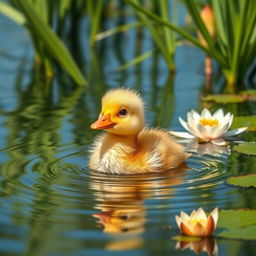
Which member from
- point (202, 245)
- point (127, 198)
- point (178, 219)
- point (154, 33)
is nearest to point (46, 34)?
point (154, 33)

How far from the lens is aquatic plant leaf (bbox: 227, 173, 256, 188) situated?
166 inches

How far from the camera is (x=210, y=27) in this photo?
24.3ft

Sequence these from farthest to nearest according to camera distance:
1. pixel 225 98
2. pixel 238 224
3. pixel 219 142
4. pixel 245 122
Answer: pixel 225 98
pixel 245 122
pixel 219 142
pixel 238 224

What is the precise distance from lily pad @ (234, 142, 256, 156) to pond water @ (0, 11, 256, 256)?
6 centimetres

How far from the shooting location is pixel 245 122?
5.80 meters

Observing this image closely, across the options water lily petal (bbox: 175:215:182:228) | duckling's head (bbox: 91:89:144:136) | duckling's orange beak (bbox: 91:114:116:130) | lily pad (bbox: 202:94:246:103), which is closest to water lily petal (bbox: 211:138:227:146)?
duckling's head (bbox: 91:89:144:136)

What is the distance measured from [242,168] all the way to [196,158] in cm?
46

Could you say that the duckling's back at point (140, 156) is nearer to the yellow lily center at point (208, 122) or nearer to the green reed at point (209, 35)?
the yellow lily center at point (208, 122)

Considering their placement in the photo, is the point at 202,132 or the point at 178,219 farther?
the point at 202,132

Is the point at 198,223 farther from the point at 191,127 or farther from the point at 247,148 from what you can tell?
the point at 191,127

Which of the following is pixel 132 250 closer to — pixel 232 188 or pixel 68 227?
pixel 68 227

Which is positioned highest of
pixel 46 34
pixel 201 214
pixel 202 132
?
pixel 46 34

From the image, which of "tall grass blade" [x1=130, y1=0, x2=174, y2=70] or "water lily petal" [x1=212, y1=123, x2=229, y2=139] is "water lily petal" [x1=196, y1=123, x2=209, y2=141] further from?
"tall grass blade" [x1=130, y1=0, x2=174, y2=70]

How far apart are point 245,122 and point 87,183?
1780mm
